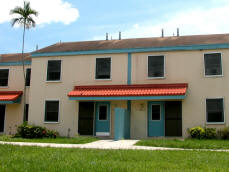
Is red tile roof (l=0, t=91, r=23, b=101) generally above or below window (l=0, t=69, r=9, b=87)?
below

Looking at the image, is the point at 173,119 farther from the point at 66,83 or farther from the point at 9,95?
the point at 9,95

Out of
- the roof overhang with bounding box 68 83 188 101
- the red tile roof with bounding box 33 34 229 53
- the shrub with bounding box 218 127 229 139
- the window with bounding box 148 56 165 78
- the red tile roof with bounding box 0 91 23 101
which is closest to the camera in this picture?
the shrub with bounding box 218 127 229 139

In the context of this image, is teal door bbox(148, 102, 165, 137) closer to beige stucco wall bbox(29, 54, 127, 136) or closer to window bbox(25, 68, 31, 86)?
beige stucco wall bbox(29, 54, 127, 136)

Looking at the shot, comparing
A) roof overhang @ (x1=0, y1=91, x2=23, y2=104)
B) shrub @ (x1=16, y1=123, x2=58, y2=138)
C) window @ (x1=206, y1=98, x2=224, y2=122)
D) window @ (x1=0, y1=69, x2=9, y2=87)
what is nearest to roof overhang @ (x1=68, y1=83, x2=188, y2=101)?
window @ (x1=206, y1=98, x2=224, y2=122)

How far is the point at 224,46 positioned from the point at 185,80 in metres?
3.16

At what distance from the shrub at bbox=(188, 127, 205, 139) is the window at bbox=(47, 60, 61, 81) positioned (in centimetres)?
992

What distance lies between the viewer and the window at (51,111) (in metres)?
22.0

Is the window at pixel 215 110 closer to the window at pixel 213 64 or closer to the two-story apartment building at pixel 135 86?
the two-story apartment building at pixel 135 86

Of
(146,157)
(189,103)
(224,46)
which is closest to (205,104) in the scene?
(189,103)

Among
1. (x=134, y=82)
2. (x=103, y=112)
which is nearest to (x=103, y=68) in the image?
(x=134, y=82)

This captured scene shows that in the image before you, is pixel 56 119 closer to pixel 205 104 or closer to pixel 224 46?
pixel 205 104

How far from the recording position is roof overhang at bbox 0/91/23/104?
908 inches

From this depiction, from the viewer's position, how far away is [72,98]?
66.6 ft

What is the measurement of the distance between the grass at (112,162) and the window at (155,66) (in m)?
9.79
